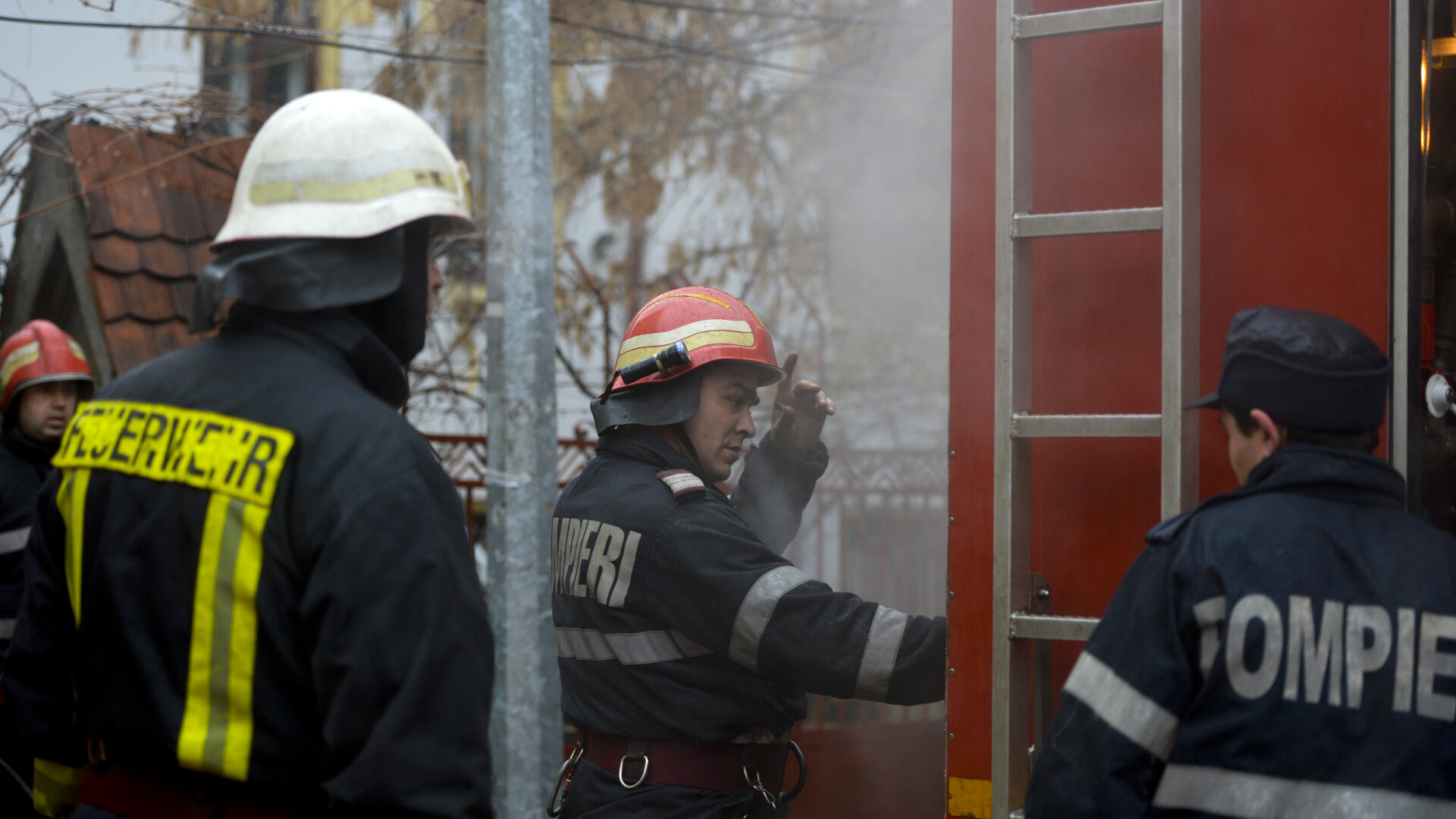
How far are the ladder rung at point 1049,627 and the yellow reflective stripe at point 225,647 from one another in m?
1.45

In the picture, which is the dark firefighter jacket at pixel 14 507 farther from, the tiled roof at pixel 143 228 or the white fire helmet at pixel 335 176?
the white fire helmet at pixel 335 176

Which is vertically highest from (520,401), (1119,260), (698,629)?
(1119,260)

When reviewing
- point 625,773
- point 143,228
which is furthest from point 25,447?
point 625,773

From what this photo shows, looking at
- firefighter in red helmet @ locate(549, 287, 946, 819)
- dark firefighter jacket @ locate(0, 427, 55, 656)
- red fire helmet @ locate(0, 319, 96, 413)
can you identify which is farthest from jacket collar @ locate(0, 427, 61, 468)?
firefighter in red helmet @ locate(549, 287, 946, 819)

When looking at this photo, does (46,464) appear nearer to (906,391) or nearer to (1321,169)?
(1321,169)

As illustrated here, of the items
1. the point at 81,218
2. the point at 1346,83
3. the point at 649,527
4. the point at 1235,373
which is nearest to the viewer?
the point at 1235,373

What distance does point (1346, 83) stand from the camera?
2.26 meters

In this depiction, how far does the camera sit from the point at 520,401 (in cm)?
453

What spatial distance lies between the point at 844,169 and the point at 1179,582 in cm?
914

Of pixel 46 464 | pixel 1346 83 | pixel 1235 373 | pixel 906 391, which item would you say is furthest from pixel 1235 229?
pixel 906 391

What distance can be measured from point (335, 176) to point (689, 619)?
4.32 ft

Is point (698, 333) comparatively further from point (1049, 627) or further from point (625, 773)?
point (1049, 627)

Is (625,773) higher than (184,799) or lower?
lower

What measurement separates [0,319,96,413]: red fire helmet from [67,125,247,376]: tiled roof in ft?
2.35
